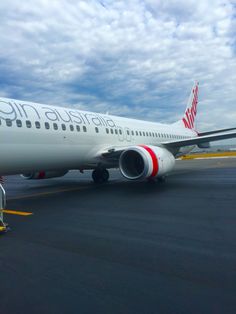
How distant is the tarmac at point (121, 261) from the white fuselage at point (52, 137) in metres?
2.21

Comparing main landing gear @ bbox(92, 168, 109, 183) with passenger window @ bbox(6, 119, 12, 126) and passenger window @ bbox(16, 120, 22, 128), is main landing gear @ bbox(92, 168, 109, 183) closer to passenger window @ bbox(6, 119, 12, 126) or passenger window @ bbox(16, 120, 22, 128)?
passenger window @ bbox(16, 120, 22, 128)

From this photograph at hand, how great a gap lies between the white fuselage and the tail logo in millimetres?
10622

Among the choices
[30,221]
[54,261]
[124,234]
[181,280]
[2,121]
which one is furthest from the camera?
[2,121]

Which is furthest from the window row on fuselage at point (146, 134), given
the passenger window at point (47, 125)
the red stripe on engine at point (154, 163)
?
the passenger window at point (47, 125)

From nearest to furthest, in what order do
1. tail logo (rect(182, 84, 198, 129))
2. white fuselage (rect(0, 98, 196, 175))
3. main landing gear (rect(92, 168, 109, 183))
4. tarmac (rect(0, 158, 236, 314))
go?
tarmac (rect(0, 158, 236, 314)) → white fuselage (rect(0, 98, 196, 175)) → main landing gear (rect(92, 168, 109, 183)) → tail logo (rect(182, 84, 198, 129))

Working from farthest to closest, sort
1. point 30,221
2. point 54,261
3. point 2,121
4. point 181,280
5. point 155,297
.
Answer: point 2,121 < point 30,221 < point 54,261 < point 181,280 < point 155,297

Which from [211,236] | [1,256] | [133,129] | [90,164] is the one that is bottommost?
[211,236]

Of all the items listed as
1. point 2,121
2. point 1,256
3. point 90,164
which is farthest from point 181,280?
point 90,164

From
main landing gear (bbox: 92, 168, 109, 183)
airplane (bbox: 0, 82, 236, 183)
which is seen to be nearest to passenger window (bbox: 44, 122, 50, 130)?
airplane (bbox: 0, 82, 236, 183)

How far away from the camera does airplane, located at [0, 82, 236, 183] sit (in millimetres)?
8250

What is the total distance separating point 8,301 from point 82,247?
5.20 ft

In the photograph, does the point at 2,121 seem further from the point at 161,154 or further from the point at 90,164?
the point at 161,154

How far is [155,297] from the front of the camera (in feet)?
8.80

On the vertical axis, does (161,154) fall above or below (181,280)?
above
